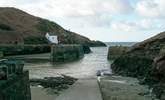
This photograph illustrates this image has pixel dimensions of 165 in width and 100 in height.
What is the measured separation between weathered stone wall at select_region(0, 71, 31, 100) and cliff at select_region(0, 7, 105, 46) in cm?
7561

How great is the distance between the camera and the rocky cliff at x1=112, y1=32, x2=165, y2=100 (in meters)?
27.4

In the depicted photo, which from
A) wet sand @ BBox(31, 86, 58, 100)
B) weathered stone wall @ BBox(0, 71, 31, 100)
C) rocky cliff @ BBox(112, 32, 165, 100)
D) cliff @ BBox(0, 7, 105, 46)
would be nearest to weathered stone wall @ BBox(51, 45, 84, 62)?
cliff @ BBox(0, 7, 105, 46)

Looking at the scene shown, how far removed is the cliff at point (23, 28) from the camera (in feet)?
328

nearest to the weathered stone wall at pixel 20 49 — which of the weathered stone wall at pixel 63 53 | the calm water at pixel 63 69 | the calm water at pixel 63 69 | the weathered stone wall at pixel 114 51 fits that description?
the weathered stone wall at pixel 63 53

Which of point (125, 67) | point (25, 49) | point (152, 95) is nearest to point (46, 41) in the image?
point (25, 49)

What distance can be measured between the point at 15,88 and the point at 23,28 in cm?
10352

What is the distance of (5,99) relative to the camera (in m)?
14.9

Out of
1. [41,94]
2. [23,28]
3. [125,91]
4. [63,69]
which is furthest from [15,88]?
[23,28]

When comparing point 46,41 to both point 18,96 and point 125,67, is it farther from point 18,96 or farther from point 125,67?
point 18,96

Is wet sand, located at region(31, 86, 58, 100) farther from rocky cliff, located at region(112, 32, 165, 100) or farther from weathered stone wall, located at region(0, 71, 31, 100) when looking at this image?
rocky cliff, located at region(112, 32, 165, 100)

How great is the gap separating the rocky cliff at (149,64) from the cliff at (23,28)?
176ft

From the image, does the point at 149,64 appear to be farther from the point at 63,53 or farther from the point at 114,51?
the point at 114,51

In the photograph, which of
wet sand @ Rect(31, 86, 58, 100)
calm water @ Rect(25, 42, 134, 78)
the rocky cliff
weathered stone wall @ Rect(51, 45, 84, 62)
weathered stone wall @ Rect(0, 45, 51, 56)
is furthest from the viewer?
weathered stone wall @ Rect(0, 45, 51, 56)

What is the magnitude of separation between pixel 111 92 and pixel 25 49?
60.9 m
